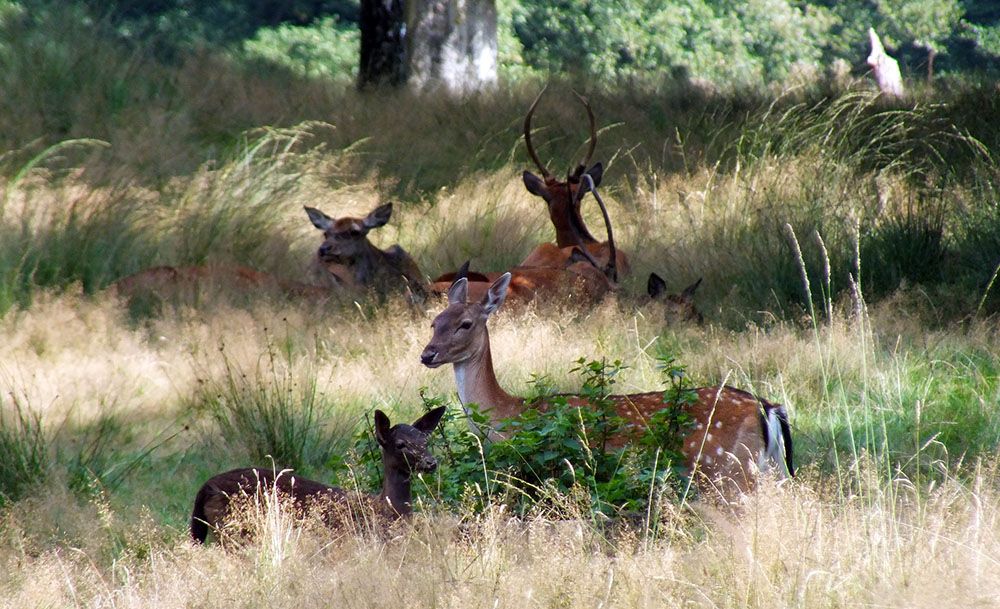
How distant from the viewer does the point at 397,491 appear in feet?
16.1

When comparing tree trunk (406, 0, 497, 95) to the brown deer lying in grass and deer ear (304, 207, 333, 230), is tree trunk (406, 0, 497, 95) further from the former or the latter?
the brown deer lying in grass

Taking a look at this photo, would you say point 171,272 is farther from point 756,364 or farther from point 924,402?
point 924,402

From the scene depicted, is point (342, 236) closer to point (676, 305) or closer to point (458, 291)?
point (676, 305)

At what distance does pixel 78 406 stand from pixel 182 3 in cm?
2570

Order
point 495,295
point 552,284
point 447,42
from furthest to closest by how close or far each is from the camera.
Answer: point 447,42, point 552,284, point 495,295

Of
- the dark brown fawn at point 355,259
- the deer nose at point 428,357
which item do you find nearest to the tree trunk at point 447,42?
Result: the dark brown fawn at point 355,259

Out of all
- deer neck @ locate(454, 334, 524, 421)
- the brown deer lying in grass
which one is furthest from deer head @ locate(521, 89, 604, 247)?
deer neck @ locate(454, 334, 524, 421)

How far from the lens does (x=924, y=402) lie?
20.5ft

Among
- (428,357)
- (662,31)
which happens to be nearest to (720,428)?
(428,357)

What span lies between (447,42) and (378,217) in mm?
6194

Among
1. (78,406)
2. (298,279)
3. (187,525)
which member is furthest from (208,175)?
(187,525)

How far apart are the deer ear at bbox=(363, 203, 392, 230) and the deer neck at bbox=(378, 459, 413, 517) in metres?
5.46

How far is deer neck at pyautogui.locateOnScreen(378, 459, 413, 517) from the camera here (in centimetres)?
487

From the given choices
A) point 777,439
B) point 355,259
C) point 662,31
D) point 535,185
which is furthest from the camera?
point 662,31
